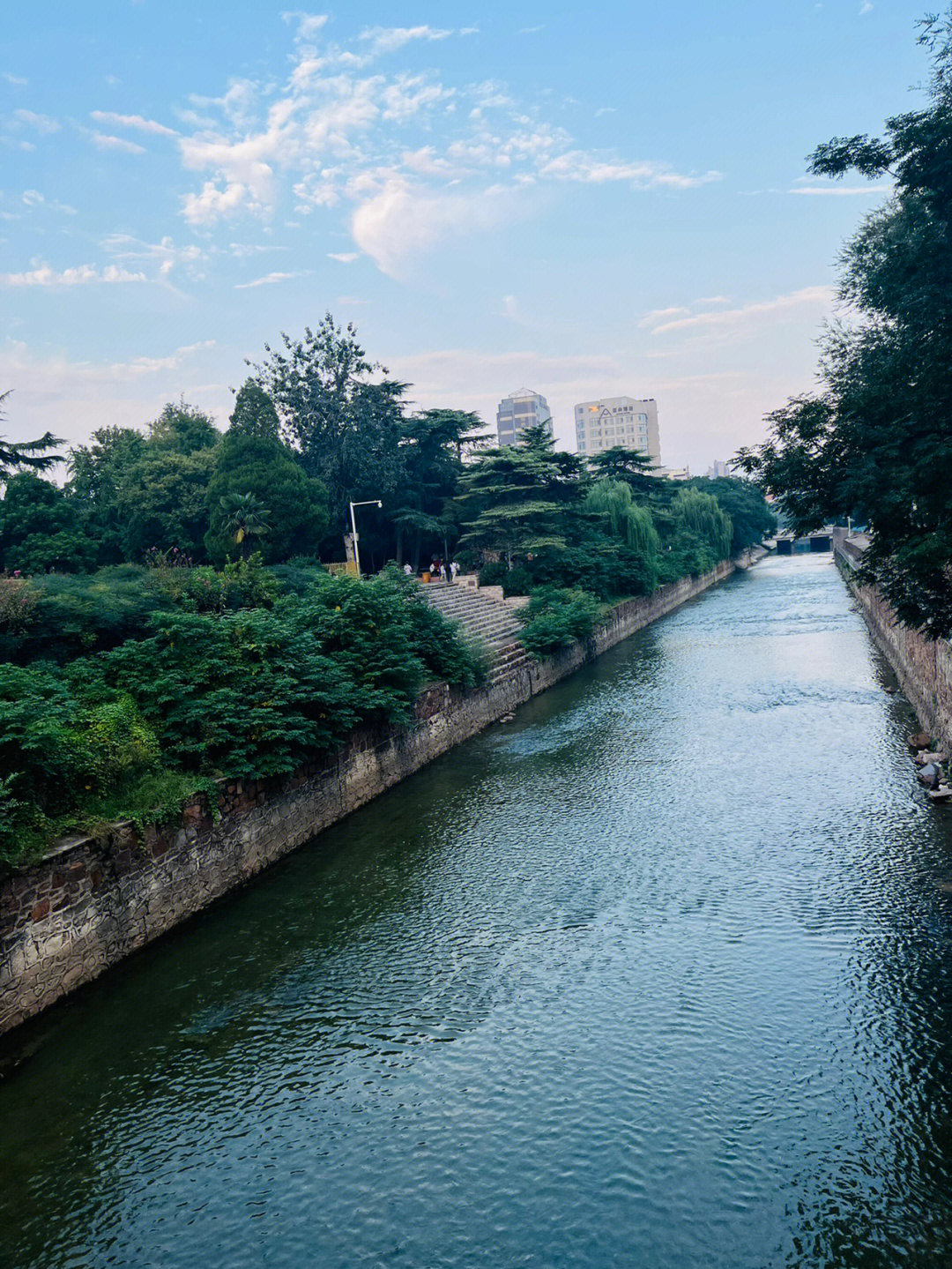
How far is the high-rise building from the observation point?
16638 cm

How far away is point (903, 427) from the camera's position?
1159cm

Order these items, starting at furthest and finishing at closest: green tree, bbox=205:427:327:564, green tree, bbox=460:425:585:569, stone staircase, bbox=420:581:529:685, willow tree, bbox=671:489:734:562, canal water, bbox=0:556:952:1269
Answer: willow tree, bbox=671:489:734:562
green tree, bbox=460:425:585:569
green tree, bbox=205:427:327:564
stone staircase, bbox=420:581:529:685
canal water, bbox=0:556:952:1269

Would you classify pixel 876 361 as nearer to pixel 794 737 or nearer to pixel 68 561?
pixel 794 737

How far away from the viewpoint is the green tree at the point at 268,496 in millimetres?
28453

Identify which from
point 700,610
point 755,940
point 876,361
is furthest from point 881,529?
point 700,610

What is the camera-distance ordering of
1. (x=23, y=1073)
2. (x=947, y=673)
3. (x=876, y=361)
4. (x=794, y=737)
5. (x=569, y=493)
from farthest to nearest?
(x=569, y=493)
(x=794, y=737)
(x=876, y=361)
(x=947, y=673)
(x=23, y=1073)

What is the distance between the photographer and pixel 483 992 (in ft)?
29.8

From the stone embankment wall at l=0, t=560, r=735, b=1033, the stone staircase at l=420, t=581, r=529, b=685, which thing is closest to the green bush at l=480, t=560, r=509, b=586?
the stone staircase at l=420, t=581, r=529, b=685

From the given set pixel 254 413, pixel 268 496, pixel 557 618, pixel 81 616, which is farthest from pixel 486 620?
pixel 81 616

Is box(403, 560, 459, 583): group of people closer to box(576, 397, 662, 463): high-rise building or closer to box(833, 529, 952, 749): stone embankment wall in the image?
box(833, 529, 952, 749): stone embankment wall

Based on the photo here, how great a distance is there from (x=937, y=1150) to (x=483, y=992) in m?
4.32

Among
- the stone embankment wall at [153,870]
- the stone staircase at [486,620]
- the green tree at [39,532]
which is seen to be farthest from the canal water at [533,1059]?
the green tree at [39,532]

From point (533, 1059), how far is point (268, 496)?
2417cm

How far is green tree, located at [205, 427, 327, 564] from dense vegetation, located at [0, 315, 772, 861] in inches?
3.5
